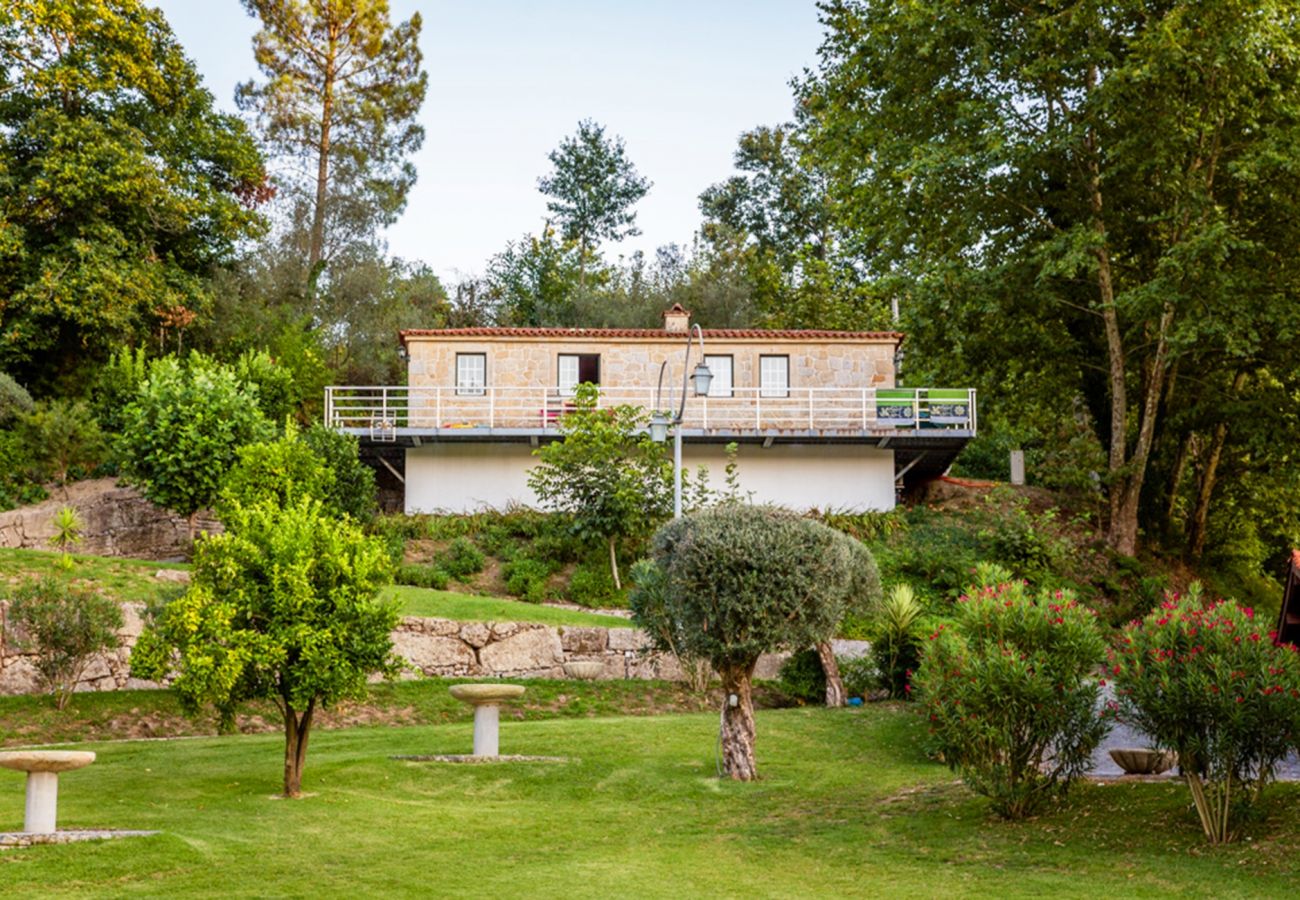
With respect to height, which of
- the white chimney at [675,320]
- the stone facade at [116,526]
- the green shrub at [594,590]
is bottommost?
the green shrub at [594,590]

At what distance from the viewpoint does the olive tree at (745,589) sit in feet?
53.0

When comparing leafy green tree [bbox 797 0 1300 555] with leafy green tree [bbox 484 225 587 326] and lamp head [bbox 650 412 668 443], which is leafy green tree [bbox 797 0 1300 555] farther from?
leafy green tree [bbox 484 225 587 326]

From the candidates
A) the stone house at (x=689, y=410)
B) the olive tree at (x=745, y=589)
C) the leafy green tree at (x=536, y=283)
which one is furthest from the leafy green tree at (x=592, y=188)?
the olive tree at (x=745, y=589)

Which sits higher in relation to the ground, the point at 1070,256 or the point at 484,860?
the point at 1070,256

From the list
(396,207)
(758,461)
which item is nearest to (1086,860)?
(758,461)

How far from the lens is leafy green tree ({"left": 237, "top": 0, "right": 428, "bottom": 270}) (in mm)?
48500

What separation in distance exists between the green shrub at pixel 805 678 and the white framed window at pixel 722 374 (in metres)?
14.5

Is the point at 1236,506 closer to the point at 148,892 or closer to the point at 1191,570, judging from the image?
the point at 1191,570

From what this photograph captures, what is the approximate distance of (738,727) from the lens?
1669cm

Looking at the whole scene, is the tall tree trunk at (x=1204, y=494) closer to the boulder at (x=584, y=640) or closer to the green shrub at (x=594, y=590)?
the green shrub at (x=594, y=590)

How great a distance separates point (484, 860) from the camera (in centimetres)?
1230

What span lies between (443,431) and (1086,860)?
24.4 metres

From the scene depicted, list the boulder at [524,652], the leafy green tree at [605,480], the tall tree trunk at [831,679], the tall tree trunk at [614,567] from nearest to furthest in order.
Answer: the tall tree trunk at [831,679]
the boulder at [524,652]
the tall tree trunk at [614,567]
the leafy green tree at [605,480]

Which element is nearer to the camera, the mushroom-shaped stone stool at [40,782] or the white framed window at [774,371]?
the mushroom-shaped stone stool at [40,782]
